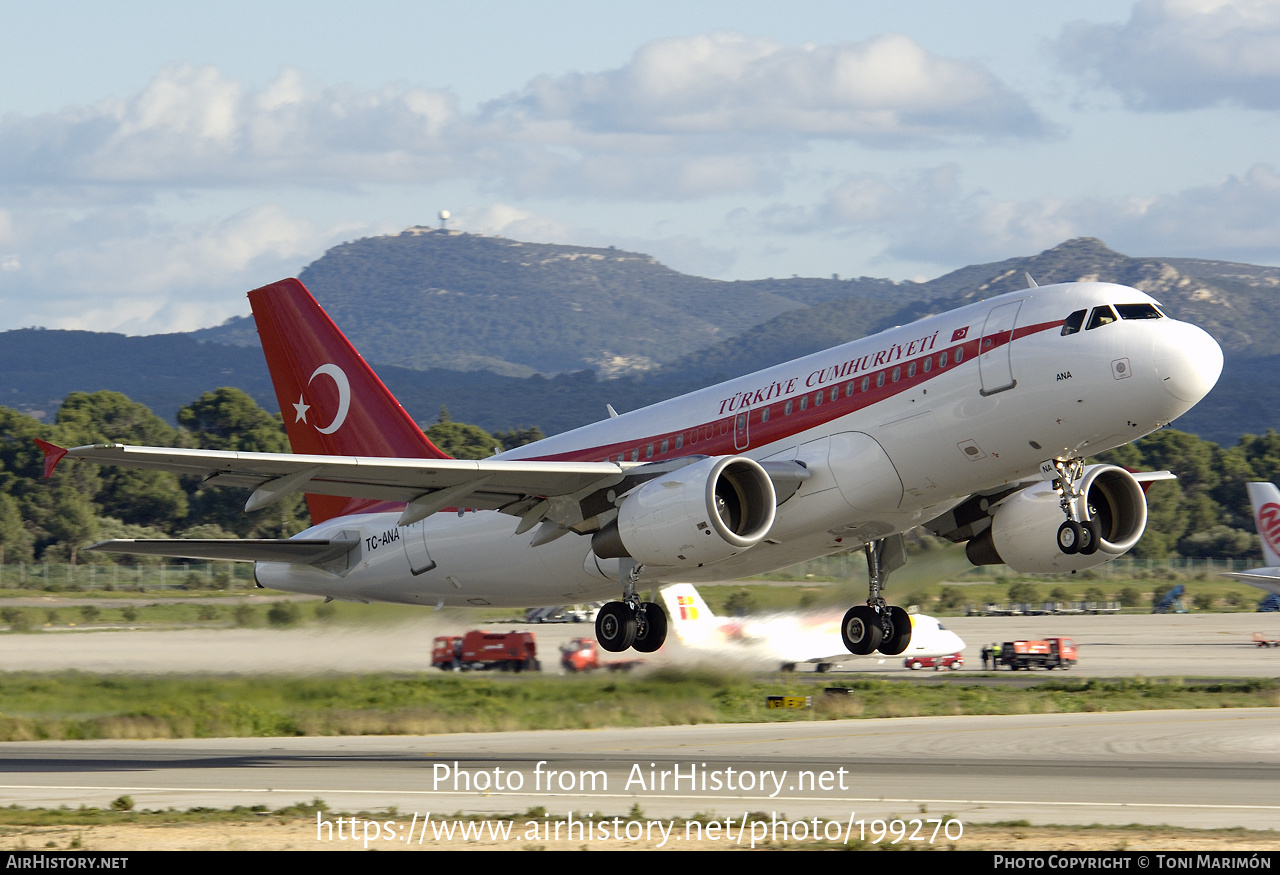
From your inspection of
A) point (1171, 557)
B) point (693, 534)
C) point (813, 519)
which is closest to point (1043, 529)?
point (813, 519)

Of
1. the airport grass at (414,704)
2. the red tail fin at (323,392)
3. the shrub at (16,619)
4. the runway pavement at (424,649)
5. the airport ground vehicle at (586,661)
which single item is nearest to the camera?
the red tail fin at (323,392)

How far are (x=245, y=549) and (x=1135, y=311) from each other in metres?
20.2

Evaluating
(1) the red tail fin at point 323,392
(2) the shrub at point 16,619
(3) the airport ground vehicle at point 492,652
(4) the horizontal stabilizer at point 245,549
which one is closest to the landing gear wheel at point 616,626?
(1) the red tail fin at point 323,392

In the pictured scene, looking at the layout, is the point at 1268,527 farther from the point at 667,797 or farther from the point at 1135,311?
the point at 667,797

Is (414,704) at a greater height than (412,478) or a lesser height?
greater

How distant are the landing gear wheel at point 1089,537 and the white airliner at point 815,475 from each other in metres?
0.04

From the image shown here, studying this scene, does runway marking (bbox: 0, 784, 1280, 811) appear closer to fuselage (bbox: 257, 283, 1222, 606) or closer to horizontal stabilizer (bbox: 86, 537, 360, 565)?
fuselage (bbox: 257, 283, 1222, 606)

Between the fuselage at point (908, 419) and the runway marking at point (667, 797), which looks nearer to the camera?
the fuselage at point (908, 419)

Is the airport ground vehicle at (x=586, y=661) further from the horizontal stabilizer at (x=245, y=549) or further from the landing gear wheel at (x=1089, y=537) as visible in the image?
the landing gear wheel at (x=1089, y=537)

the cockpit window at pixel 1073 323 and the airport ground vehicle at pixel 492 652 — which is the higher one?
the airport ground vehicle at pixel 492 652

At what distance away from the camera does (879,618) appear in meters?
32.1

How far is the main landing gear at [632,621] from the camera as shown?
3042cm

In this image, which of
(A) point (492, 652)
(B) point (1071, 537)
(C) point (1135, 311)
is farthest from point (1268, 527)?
(C) point (1135, 311)

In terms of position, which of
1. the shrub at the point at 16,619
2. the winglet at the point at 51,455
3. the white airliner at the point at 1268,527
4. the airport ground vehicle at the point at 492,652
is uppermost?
the white airliner at the point at 1268,527
